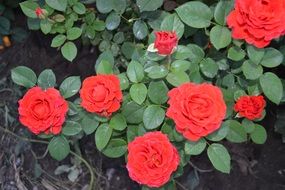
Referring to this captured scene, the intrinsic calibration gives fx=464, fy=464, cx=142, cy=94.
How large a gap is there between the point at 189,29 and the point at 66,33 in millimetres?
422

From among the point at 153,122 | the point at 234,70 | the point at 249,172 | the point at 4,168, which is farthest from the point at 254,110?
the point at 4,168

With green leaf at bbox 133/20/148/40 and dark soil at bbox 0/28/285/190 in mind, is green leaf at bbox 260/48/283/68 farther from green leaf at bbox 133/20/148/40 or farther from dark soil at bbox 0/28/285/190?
dark soil at bbox 0/28/285/190

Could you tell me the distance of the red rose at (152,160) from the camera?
1.18 meters

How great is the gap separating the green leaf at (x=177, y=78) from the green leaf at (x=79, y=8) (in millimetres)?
434

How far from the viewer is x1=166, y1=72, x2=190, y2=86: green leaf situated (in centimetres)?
127

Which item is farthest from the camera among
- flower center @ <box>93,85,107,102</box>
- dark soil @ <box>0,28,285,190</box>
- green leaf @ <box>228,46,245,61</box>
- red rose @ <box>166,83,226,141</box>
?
dark soil @ <box>0,28,285,190</box>

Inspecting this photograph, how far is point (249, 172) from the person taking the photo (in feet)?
6.44

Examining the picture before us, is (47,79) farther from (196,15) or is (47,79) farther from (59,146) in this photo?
(196,15)

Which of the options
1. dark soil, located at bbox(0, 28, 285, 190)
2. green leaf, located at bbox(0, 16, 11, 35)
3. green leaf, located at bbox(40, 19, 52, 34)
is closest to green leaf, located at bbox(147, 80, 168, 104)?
green leaf, located at bbox(40, 19, 52, 34)

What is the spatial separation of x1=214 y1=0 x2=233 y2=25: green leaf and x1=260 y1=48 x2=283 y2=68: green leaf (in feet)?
0.51

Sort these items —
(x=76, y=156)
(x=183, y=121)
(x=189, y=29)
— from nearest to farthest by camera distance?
1. (x=183, y=121)
2. (x=189, y=29)
3. (x=76, y=156)

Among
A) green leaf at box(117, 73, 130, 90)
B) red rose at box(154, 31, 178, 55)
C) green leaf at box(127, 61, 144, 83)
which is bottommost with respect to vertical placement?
green leaf at box(117, 73, 130, 90)

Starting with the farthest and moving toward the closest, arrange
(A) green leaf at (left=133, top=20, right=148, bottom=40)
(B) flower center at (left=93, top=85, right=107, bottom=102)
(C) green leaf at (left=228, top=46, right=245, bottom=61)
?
(A) green leaf at (left=133, top=20, right=148, bottom=40)
(C) green leaf at (left=228, top=46, right=245, bottom=61)
(B) flower center at (left=93, top=85, right=107, bottom=102)

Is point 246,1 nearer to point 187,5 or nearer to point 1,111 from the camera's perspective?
point 187,5
